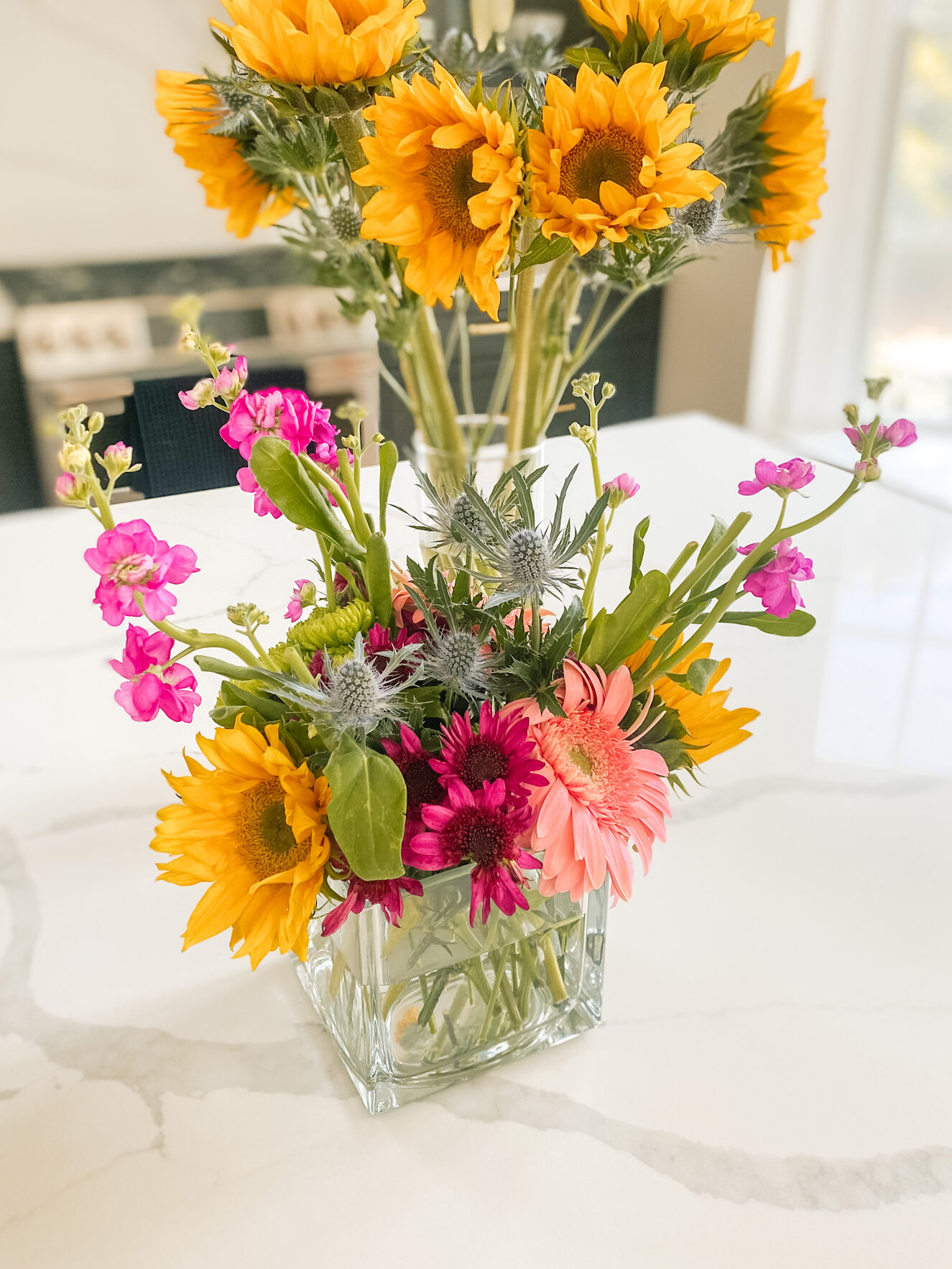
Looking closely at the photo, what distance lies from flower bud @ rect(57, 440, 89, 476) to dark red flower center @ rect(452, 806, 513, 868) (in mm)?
192

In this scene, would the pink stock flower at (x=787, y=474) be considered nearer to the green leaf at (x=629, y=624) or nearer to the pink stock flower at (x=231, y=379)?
the green leaf at (x=629, y=624)

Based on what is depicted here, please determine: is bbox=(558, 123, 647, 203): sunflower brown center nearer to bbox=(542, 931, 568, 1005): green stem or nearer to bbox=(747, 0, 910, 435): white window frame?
bbox=(542, 931, 568, 1005): green stem

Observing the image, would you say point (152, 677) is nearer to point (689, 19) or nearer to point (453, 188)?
point (453, 188)

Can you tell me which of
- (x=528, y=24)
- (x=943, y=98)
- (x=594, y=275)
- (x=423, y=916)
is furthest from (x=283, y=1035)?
(x=943, y=98)

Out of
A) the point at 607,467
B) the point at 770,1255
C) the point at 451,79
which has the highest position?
the point at 451,79

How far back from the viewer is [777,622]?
1.56 feet

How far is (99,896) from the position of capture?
27.1 inches

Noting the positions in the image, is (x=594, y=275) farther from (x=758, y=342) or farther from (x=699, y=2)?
(x=758, y=342)

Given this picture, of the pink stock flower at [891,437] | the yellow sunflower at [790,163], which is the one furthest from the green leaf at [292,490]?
the yellow sunflower at [790,163]

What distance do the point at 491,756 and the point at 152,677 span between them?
0.14 meters

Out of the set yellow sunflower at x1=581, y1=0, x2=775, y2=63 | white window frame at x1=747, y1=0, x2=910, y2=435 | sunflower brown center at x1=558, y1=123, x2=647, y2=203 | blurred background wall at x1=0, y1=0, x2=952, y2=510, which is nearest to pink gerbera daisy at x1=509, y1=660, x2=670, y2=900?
sunflower brown center at x1=558, y1=123, x2=647, y2=203

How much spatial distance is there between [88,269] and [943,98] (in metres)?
1.28

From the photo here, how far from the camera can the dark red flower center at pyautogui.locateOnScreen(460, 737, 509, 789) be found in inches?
16.2

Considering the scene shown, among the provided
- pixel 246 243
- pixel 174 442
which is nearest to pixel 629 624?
pixel 174 442
